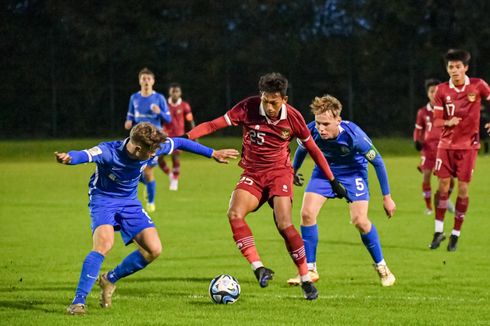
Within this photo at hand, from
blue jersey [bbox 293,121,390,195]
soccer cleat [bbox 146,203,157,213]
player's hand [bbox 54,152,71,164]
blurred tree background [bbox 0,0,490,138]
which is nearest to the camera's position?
player's hand [bbox 54,152,71,164]

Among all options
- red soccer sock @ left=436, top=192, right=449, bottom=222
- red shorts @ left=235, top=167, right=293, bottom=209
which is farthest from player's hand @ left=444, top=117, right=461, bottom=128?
red shorts @ left=235, top=167, right=293, bottom=209

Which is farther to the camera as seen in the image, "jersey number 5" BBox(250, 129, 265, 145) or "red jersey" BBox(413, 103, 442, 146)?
"red jersey" BBox(413, 103, 442, 146)

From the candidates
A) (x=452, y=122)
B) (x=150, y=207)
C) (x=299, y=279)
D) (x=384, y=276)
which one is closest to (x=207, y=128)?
(x=299, y=279)

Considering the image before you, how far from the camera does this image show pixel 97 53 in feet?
138

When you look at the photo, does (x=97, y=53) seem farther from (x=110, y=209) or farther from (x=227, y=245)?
(x=110, y=209)

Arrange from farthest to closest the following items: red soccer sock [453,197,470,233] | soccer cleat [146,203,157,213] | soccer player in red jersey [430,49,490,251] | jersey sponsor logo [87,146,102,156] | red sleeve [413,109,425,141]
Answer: red sleeve [413,109,425,141] → soccer cleat [146,203,157,213] → red soccer sock [453,197,470,233] → soccer player in red jersey [430,49,490,251] → jersey sponsor logo [87,146,102,156]

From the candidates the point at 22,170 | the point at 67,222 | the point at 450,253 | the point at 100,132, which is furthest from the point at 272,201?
the point at 100,132

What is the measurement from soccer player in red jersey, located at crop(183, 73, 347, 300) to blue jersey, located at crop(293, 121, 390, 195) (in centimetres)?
68

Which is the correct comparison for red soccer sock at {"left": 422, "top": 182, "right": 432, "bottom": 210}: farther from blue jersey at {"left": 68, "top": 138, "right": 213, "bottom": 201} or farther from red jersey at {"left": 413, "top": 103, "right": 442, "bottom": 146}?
blue jersey at {"left": 68, "top": 138, "right": 213, "bottom": 201}

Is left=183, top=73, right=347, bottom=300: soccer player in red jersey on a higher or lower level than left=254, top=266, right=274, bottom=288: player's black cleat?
higher

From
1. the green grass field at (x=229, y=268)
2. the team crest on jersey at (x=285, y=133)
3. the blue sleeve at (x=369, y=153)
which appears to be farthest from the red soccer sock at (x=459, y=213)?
the team crest on jersey at (x=285, y=133)

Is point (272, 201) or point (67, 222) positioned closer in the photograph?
point (272, 201)

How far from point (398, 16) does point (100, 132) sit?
1230 cm

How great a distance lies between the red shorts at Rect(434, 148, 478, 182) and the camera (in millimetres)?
13562
